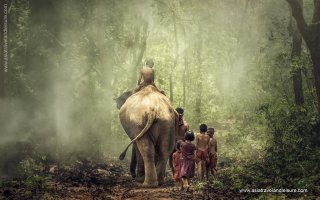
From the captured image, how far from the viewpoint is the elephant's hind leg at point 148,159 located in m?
12.0

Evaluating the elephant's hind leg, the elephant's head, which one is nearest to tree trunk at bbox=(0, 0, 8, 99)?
the elephant's head

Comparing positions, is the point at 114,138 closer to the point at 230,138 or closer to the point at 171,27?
the point at 230,138

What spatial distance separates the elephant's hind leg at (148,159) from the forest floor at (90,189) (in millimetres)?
230

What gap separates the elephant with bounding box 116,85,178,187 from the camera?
12195 mm

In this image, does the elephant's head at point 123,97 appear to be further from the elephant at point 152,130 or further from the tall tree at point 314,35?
the tall tree at point 314,35

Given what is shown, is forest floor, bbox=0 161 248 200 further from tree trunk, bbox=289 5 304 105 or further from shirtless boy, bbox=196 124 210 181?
tree trunk, bbox=289 5 304 105

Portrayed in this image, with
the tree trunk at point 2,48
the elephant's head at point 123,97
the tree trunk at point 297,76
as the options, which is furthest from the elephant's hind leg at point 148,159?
the tree trunk at point 297,76

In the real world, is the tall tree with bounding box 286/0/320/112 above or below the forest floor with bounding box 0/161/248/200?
above

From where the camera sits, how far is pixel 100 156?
61.0 ft

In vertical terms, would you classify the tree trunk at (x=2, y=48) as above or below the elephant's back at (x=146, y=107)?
above

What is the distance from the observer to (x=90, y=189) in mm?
11273

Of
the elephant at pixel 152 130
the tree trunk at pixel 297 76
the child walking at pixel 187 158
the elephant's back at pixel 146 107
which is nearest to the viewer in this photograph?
the child walking at pixel 187 158

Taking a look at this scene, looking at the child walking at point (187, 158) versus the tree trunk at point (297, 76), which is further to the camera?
the tree trunk at point (297, 76)

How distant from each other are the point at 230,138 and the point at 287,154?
763 centimetres
